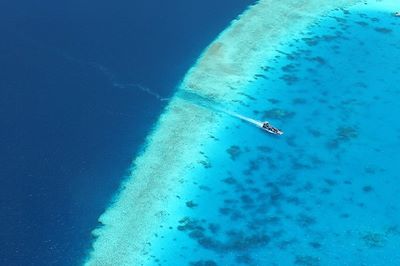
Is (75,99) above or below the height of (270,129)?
above

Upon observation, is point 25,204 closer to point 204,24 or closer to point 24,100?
point 24,100

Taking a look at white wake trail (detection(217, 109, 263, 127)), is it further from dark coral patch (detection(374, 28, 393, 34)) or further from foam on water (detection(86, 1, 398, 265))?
dark coral patch (detection(374, 28, 393, 34))

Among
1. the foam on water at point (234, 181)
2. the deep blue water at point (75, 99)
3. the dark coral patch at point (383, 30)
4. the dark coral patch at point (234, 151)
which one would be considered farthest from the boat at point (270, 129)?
the dark coral patch at point (383, 30)

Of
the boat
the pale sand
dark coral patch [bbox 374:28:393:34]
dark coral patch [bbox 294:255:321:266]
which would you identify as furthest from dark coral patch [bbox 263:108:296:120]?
dark coral patch [bbox 374:28:393:34]

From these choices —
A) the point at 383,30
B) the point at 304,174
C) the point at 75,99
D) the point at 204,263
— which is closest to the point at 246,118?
the point at 304,174

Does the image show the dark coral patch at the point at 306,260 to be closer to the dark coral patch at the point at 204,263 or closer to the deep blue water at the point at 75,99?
the dark coral patch at the point at 204,263

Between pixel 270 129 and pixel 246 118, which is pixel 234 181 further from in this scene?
pixel 246 118
